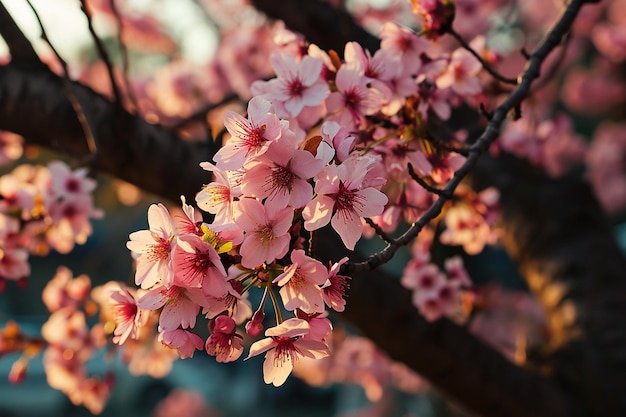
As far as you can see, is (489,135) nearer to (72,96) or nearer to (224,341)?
(224,341)

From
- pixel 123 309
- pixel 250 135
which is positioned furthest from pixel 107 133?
pixel 250 135

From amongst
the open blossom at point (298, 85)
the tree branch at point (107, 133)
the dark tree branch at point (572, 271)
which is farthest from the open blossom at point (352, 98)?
the dark tree branch at point (572, 271)

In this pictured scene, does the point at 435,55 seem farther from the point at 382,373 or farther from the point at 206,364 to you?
the point at 206,364

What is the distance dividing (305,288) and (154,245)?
0.20 meters

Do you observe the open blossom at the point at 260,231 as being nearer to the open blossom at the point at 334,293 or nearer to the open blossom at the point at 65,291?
the open blossom at the point at 334,293

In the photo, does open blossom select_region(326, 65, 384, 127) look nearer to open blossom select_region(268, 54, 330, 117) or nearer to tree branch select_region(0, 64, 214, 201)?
open blossom select_region(268, 54, 330, 117)

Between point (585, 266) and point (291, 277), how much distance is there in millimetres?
1693

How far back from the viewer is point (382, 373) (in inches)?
148

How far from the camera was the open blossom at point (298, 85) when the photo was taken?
1134 millimetres

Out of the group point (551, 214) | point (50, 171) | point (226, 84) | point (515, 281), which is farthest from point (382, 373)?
point (515, 281)

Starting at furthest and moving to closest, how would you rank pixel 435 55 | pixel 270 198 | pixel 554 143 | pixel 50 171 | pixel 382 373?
pixel 554 143
pixel 382 373
pixel 50 171
pixel 435 55
pixel 270 198

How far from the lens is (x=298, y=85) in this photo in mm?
1149

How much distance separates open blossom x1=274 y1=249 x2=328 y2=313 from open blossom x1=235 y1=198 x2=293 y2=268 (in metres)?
0.03

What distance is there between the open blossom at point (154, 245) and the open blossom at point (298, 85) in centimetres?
34
